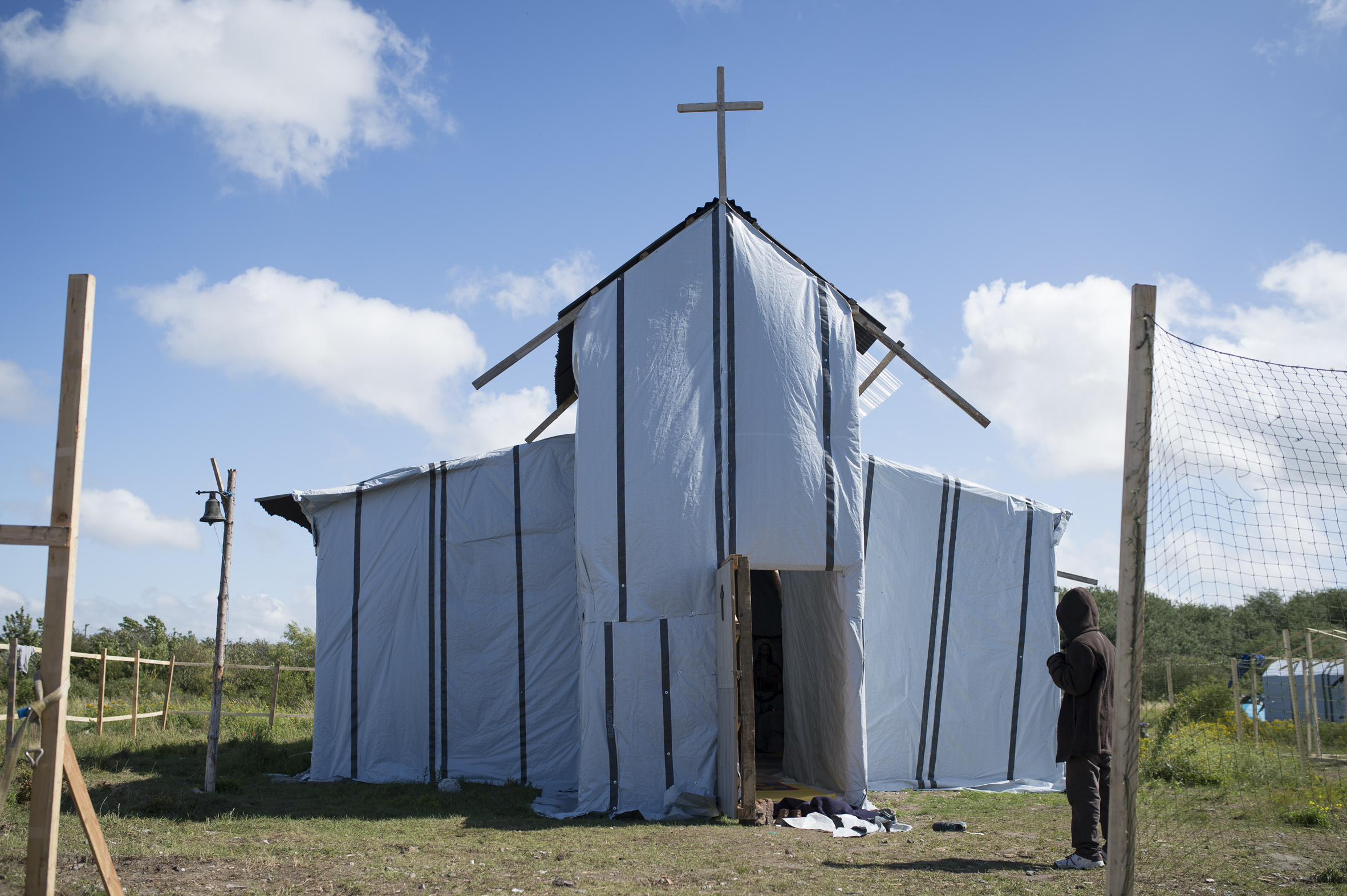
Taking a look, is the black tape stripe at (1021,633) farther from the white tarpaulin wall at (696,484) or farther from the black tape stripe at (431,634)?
the black tape stripe at (431,634)

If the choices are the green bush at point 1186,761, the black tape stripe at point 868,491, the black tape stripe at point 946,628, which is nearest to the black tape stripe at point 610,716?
the black tape stripe at point 868,491

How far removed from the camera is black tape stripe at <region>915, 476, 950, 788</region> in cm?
876

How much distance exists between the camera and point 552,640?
8.62 meters

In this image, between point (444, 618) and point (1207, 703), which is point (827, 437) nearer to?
point (444, 618)

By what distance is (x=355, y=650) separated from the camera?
28.2ft

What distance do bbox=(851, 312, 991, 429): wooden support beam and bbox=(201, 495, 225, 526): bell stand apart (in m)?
5.80

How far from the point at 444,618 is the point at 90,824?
5120 millimetres

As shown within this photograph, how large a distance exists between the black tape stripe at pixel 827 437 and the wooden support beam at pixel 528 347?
2158mm

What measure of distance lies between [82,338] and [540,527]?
215 inches

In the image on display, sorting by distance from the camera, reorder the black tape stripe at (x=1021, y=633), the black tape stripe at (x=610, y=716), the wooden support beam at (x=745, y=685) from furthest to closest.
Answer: the black tape stripe at (x=1021, y=633), the black tape stripe at (x=610, y=716), the wooden support beam at (x=745, y=685)

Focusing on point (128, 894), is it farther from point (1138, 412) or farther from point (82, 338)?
point (1138, 412)

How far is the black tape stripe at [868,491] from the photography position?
8.89 meters

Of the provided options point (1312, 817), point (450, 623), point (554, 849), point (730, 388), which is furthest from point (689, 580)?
point (1312, 817)

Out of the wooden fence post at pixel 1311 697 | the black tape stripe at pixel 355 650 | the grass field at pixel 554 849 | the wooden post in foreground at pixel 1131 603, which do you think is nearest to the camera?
the wooden post in foreground at pixel 1131 603
